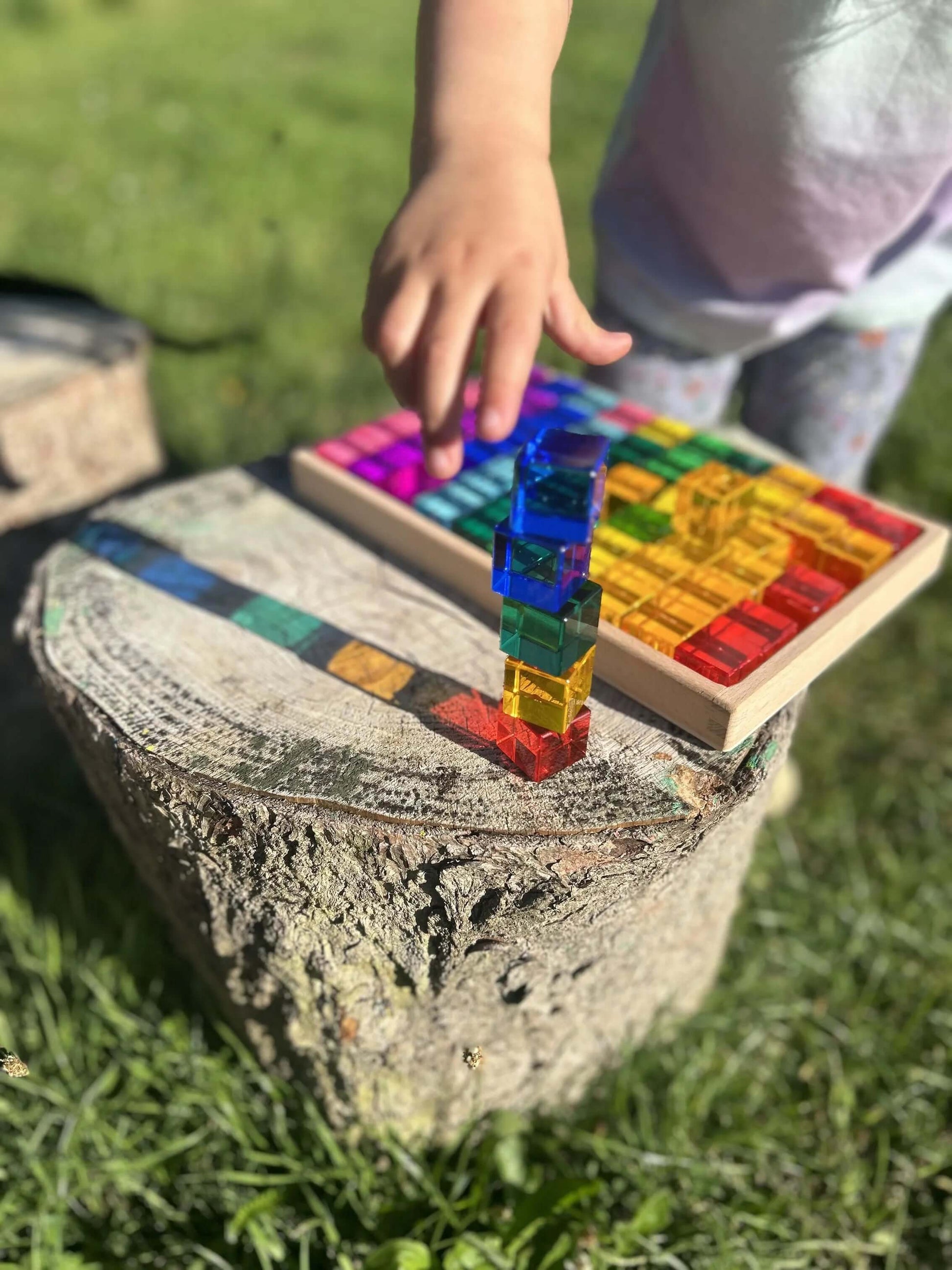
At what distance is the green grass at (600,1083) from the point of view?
1.06 meters

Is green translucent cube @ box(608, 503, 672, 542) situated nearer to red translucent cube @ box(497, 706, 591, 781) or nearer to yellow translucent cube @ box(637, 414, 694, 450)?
yellow translucent cube @ box(637, 414, 694, 450)

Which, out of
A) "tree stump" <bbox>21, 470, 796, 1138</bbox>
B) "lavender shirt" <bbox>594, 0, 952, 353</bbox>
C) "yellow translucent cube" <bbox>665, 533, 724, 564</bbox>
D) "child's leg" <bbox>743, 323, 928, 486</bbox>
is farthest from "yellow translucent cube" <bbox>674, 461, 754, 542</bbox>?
"child's leg" <bbox>743, 323, 928, 486</bbox>

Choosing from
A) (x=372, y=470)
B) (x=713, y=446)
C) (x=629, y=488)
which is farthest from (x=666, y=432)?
(x=372, y=470)

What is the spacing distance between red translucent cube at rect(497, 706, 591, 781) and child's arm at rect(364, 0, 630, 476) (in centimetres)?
22

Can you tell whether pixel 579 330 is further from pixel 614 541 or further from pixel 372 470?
pixel 372 470

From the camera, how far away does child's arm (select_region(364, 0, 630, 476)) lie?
0.70 m

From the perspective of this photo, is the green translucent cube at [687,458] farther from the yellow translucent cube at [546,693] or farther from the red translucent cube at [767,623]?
the yellow translucent cube at [546,693]

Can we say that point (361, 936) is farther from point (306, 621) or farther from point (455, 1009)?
point (306, 621)

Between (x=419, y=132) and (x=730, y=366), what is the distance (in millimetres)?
731

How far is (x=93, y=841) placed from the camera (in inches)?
59.2

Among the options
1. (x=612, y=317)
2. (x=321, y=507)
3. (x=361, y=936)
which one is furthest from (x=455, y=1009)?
(x=612, y=317)

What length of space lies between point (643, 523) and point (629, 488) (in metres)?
0.07

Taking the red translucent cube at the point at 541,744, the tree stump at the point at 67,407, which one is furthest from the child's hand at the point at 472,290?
the tree stump at the point at 67,407

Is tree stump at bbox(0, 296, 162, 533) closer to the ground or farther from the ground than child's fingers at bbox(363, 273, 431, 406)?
closer to the ground
